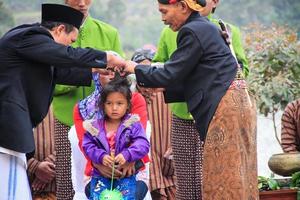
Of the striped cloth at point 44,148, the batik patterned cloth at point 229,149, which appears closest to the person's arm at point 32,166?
the striped cloth at point 44,148

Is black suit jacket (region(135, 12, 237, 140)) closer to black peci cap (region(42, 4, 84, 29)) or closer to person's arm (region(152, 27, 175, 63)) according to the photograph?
black peci cap (region(42, 4, 84, 29))

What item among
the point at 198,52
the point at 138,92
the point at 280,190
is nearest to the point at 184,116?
the point at 138,92

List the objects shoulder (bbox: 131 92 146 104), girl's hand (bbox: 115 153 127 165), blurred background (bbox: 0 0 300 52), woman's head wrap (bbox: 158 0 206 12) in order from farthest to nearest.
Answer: blurred background (bbox: 0 0 300 52) < shoulder (bbox: 131 92 146 104) < girl's hand (bbox: 115 153 127 165) < woman's head wrap (bbox: 158 0 206 12)

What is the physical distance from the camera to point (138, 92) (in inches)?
303

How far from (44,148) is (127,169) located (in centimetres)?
158

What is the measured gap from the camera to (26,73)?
20.0 ft

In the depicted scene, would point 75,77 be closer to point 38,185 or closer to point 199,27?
point 199,27

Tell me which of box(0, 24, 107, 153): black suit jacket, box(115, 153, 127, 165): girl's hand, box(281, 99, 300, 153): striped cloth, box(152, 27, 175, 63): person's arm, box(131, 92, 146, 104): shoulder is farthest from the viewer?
box(281, 99, 300, 153): striped cloth

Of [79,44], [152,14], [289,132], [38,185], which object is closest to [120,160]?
[79,44]

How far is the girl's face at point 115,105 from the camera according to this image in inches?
276

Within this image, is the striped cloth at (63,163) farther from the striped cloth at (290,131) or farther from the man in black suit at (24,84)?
the striped cloth at (290,131)

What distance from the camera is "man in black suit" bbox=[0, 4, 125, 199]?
604cm

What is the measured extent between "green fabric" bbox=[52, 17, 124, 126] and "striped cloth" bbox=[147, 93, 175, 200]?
1034mm

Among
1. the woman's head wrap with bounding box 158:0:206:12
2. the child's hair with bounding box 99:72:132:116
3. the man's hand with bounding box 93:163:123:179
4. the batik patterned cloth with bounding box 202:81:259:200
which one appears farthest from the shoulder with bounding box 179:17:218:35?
the man's hand with bounding box 93:163:123:179
